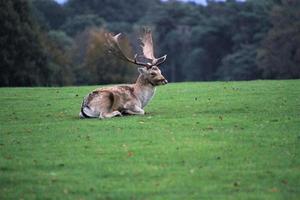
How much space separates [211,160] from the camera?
43.4 ft

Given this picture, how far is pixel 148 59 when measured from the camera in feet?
72.3

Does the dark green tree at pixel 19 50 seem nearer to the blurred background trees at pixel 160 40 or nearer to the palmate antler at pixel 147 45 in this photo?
the blurred background trees at pixel 160 40

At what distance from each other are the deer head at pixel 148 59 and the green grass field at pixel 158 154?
3.21 ft

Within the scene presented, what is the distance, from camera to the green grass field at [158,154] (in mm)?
11492

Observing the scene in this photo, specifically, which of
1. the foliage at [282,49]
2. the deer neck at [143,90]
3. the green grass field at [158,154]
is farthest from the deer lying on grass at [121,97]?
the foliage at [282,49]

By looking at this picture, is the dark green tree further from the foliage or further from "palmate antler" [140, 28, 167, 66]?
"palmate antler" [140, 28, 167, 66]

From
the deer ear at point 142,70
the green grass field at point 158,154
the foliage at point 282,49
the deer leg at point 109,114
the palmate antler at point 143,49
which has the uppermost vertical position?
the palmate antler at point 143,49

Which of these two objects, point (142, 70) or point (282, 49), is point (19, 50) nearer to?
point (282, 49)

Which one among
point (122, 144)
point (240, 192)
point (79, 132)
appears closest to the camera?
point (240, 192)

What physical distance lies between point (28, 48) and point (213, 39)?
104 ft

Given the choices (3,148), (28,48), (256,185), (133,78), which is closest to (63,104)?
(3,148)

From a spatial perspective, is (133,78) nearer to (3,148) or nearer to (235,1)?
(235,1)

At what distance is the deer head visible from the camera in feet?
68.8

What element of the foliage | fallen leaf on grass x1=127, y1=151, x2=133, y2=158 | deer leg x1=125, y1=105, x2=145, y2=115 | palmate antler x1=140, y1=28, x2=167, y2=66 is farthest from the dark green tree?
fallen leaf on grass x1=127, y1=151, x2=133, y2=158
